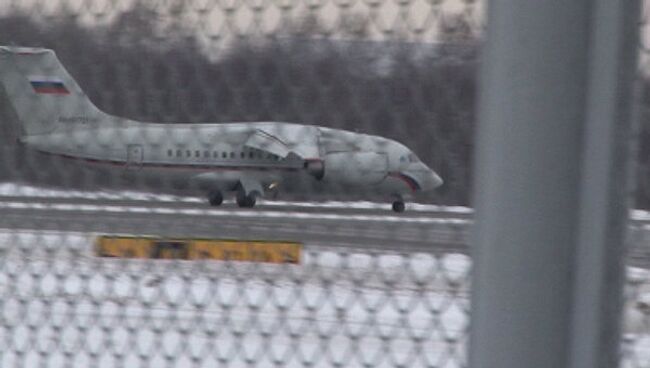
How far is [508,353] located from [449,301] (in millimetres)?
265

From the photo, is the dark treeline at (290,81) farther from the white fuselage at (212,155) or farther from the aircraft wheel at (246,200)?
the aircraft wheel at (246,200)

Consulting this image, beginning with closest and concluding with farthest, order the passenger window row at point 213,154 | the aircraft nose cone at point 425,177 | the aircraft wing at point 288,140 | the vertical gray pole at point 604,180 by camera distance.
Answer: the vertical gray pole at point 604,180
the aircraft nose cone at point 425,177
the aircraft wing at point 288,140
the passenger window row at point 213,154

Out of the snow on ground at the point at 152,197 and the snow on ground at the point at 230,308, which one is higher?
the snow on ground at the point at 152,197

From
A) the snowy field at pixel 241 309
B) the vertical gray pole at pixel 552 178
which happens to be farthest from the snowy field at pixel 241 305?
the vertical gray pole at pixel 552 178

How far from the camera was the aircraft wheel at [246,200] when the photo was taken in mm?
1544

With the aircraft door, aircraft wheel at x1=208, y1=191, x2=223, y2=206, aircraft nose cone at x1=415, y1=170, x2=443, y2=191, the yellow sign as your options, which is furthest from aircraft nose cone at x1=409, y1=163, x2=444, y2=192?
the aircraft door

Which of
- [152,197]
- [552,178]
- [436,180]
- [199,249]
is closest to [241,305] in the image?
[199,249]

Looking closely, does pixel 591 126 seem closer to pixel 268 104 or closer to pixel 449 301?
pixel 449 301

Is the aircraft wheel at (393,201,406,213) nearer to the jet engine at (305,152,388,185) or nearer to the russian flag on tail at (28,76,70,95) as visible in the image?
the jet engine at (305,152,388,185)

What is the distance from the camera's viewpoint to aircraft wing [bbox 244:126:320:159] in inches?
59.0

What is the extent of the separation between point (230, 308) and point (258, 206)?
21cm

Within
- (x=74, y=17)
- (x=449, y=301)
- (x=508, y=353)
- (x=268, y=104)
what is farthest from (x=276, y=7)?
(x=508, y=353)

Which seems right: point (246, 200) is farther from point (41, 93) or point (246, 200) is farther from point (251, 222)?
point (41, 93)

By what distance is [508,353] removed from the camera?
1.26 meters
